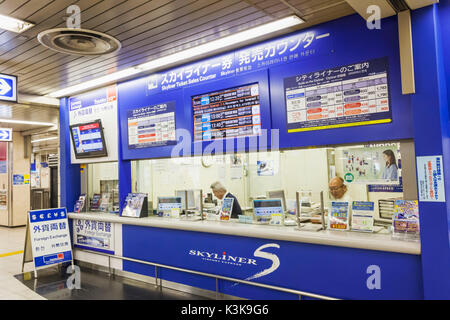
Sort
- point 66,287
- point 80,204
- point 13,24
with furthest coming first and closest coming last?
point 80,204
point 66,287
point 13,24

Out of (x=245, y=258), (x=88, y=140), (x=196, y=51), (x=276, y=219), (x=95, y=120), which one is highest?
(x=196, y=51)

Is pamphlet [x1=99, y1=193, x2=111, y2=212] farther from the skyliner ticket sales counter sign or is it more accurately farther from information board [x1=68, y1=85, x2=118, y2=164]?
the skyliner ticket sales counter sign

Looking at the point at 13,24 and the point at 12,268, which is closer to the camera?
the point at 13,24

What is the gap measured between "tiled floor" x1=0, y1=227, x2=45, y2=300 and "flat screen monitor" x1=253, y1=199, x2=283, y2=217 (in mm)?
2965

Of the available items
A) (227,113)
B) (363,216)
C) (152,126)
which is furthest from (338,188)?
(152,126)

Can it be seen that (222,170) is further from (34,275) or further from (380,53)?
(380,53)

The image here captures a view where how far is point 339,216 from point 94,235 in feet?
13.3

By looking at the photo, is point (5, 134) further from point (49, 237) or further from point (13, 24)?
point (13, 24)

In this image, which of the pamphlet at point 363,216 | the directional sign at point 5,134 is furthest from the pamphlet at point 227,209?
the directional sign at point 5,134

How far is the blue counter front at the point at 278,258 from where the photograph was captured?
3.01 meters

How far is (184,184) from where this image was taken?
24.3 ft

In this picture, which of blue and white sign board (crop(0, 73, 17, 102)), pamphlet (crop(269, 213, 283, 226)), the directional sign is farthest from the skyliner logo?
the directional sign

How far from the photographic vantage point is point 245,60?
13.5 ft

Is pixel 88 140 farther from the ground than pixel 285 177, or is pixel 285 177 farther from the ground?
pixel 88 140
